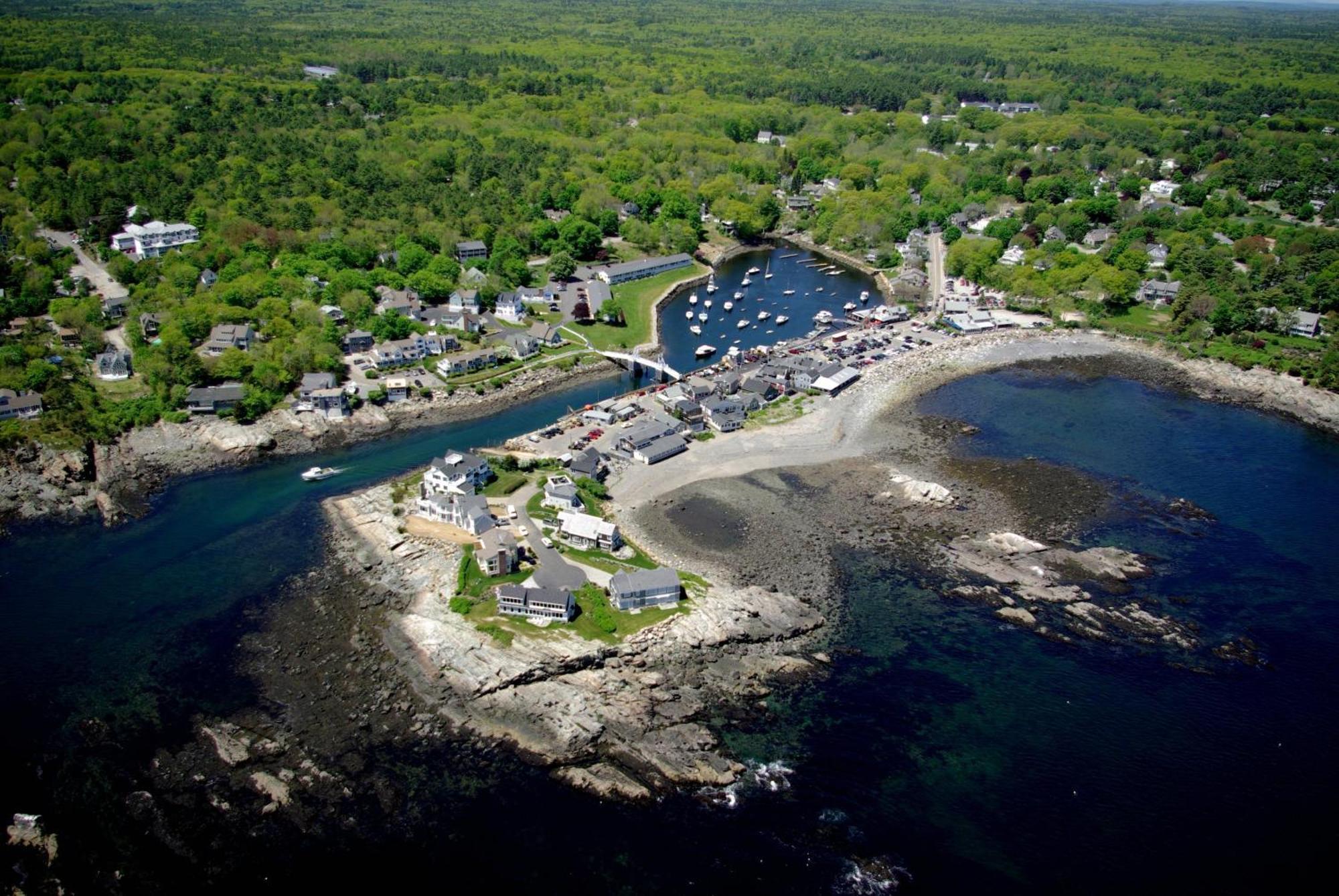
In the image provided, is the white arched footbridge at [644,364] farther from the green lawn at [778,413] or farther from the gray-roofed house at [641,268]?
the gray-roofed house at [641,268]

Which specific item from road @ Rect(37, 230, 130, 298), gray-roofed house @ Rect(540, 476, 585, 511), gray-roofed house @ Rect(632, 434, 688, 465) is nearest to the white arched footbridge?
gray-roofed house @ Rect(632, 434, 688, 465)

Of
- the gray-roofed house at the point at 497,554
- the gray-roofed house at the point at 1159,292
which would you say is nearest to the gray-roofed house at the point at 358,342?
the gray-roofed house at the point at 497,554

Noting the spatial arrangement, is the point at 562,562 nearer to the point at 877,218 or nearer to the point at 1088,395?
the point at 1088,395

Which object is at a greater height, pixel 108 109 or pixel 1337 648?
pixel 108 109

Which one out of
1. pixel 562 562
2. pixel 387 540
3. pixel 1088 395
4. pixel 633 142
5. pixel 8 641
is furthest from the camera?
pixel 633 142

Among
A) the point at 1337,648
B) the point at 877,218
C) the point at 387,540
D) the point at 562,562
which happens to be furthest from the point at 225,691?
the point at 877,218

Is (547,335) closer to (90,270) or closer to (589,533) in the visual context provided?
(589,533)

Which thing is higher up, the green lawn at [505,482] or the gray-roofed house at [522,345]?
the gray-roofed house at [522,345]
